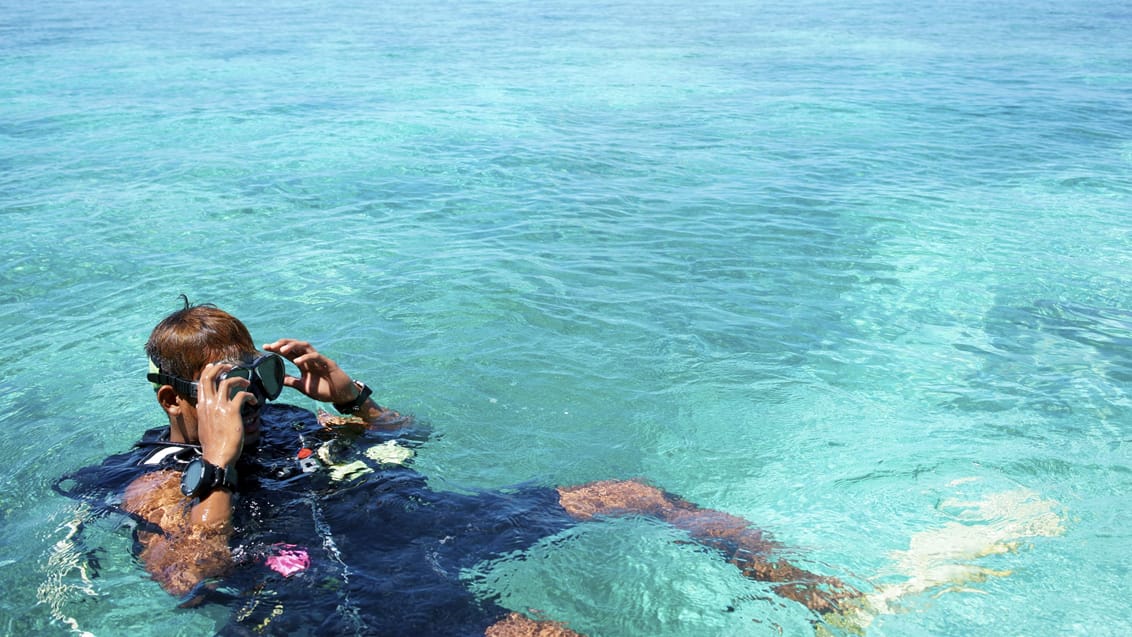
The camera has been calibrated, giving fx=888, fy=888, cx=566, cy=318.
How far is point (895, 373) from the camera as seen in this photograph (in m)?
6.29

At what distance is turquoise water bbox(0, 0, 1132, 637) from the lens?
4.07 meters

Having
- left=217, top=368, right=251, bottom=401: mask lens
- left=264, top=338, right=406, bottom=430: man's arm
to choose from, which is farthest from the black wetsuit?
left=217, top=368, right=251, bottom=401: mask lens

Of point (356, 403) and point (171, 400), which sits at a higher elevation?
point (171, 400)

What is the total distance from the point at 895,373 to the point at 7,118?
14.6 meters

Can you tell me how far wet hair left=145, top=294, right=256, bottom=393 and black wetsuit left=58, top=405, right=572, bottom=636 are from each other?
0.41 metres

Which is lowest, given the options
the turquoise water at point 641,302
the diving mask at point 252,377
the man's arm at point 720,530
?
the turquoise water at point 641,302

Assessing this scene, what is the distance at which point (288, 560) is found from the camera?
330cm

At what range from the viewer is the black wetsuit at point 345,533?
3178 mm

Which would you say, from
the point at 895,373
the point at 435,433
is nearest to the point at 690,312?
the point at 895,373

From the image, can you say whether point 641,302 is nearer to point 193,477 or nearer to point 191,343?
point 191,343

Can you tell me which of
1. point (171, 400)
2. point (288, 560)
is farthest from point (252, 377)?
point (288, 560)

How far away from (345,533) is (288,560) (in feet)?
0.85

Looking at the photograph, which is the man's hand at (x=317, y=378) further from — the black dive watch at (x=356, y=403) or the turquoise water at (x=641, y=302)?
the turquoise water at (x=641, y=302)

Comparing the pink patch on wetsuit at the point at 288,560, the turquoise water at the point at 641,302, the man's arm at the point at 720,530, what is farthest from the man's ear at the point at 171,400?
the man's arm at the point at 720,530
